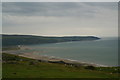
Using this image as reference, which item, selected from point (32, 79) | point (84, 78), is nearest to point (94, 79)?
point (84, 78)

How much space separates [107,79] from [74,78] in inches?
215

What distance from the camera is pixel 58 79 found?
30766 millimetres

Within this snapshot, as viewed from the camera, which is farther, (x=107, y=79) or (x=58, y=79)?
(x=107, y=79)

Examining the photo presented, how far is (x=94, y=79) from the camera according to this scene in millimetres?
32188

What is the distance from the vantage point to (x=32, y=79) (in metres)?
30.5

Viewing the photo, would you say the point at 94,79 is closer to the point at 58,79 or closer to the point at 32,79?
the point at 58,79

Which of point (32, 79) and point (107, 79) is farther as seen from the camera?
point (107, 79)

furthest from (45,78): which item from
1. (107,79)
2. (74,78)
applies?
(107,79)

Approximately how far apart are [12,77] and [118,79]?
17.1 m

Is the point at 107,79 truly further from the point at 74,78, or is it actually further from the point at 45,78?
the point at 45,78

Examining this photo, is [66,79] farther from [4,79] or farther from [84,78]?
[4,79]

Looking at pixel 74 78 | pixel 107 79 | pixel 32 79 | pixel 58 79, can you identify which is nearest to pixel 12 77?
pixel 32 79

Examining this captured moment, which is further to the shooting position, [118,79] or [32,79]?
[118,79]

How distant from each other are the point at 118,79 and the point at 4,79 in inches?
712
